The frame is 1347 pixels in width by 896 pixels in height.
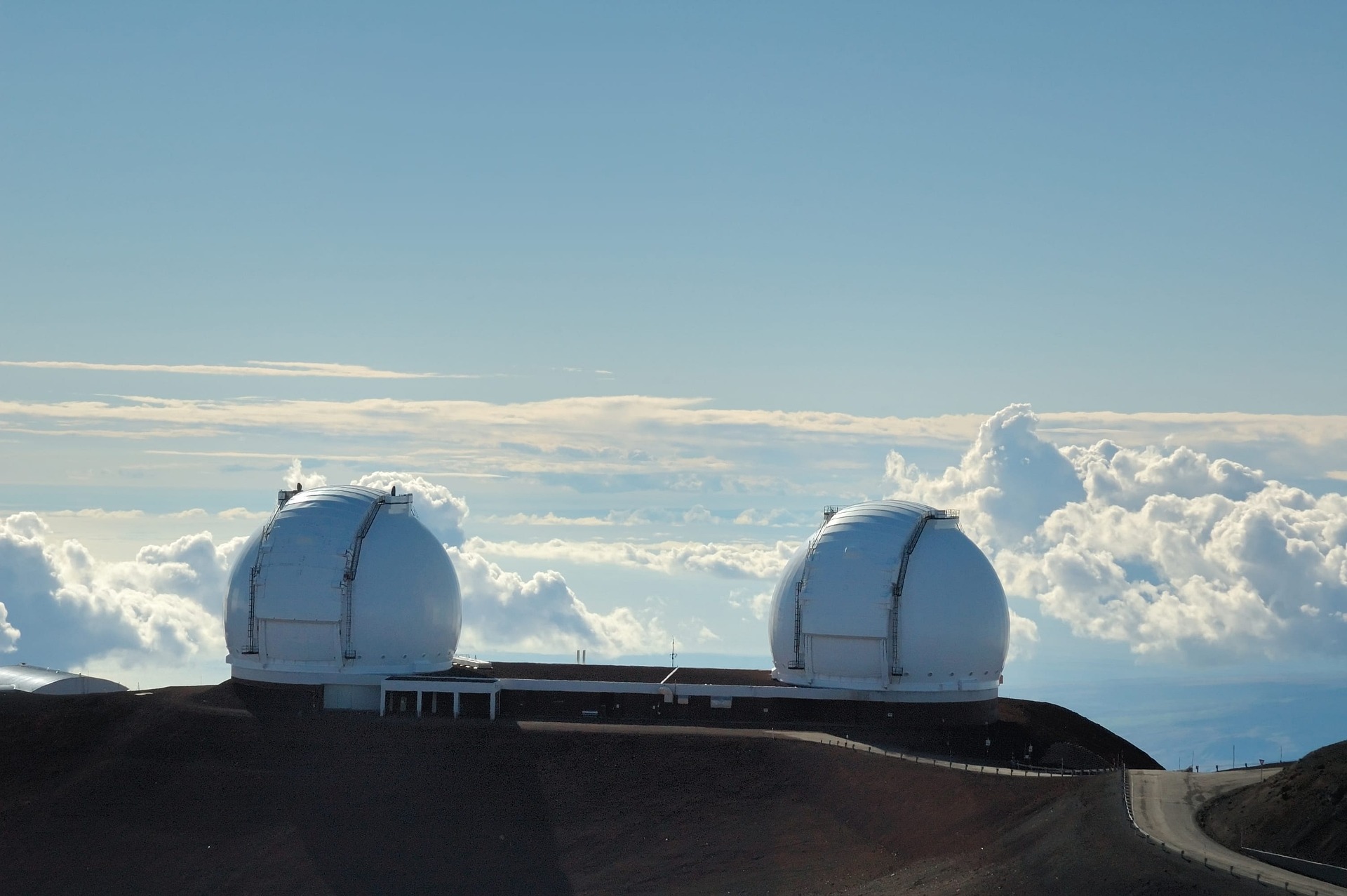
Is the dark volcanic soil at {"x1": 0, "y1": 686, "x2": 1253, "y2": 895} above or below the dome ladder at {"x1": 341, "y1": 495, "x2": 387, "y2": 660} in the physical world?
below

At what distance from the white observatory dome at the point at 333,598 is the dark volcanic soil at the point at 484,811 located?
138 inches

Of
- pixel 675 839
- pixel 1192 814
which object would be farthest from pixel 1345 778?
pixel 675 839

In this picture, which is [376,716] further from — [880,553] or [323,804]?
[880,553]

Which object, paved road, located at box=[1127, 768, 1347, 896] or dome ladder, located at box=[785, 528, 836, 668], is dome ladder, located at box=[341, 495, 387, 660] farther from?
paved road, located at box=[1127, 768, 1347, 896]

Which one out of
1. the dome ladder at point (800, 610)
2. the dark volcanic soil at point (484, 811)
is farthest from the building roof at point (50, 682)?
the dome ladder at point (800, 610)

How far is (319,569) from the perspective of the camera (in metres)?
55.0

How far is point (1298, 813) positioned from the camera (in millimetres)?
31641

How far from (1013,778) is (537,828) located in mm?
13853

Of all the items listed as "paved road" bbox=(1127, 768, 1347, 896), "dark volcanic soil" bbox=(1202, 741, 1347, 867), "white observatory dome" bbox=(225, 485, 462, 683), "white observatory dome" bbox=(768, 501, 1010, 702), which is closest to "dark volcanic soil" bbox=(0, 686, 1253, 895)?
"paved road" bbox=(1127, 768, 1347, 896)

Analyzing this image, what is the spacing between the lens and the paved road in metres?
29.0

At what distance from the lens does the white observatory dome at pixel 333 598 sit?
54812 millimetres

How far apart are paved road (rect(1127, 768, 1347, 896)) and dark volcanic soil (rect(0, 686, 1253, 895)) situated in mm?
1025

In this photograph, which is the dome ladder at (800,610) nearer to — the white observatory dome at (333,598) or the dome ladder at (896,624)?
the dome ladder at (896,624)

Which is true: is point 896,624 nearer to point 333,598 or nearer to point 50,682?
point 333,598
